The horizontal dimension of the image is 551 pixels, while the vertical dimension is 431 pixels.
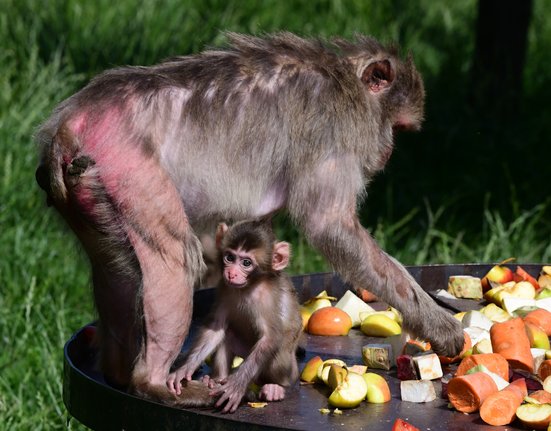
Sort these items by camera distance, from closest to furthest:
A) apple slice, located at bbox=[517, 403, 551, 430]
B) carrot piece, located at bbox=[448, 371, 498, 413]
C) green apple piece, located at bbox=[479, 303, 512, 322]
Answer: apple slice, located at bbox=[517, 403, 551, 430] → carrot piece, located at bbox=[448, 371, 498, 413] → green apple piece, located at bbox=[479, 303, 512, 322]

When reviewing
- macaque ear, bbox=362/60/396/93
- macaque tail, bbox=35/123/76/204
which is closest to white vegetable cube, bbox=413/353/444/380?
macaque ear, bbox=362/60/396/93

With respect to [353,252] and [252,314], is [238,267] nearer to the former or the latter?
[252,314]

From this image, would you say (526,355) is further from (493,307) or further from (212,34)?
(212,34)

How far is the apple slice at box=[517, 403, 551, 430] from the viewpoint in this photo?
3.26 m

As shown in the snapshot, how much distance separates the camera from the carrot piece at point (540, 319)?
4.21 m

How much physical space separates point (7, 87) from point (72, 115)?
4.17 meters

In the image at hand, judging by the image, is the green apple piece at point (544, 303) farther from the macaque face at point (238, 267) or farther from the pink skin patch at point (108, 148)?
the pink skin patch at point (108, 148)

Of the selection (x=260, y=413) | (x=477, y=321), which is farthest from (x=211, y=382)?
(x=477, y=321)

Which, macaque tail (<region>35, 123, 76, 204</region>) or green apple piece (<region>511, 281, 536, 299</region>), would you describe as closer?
macaque tail (<region>35, 123, 76, 204</region>)

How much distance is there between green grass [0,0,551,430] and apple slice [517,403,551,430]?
1.81 meters

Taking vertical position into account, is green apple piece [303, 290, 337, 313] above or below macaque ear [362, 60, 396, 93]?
below

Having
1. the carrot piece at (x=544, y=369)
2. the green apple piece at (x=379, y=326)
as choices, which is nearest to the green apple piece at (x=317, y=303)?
the green apple piece at (x=379, y=326)

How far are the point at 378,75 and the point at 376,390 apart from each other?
4.71 ft

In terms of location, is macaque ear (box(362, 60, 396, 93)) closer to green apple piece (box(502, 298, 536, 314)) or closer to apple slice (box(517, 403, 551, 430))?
green apple piece (box(502, 298, 536, 314))
